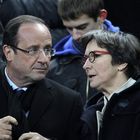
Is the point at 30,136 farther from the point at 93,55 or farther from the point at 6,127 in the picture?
the point at 93,55

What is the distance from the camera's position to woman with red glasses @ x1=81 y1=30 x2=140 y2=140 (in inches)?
151

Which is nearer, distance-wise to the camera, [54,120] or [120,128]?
[120,128]

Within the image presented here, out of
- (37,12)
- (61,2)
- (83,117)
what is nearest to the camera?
(83,117)

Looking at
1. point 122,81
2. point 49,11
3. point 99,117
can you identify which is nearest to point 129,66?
point 122,81

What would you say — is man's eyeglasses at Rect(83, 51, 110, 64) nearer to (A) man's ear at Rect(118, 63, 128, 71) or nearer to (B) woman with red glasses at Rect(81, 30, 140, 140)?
(B) woman with red glasses at Rect(81, 30, 140, 140)

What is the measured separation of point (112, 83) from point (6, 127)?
0.76 m

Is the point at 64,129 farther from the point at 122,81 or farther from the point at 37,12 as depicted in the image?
the point at 37,12

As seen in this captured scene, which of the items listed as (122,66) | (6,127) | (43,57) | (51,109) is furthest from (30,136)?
(122,66)

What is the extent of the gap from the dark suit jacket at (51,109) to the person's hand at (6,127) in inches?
12.3

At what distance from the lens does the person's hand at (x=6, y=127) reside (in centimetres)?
371

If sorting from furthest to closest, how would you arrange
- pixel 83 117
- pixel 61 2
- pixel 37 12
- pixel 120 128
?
pixel 37 12 → pixel 61 2 → pixel 83 117 → pixel 120 128

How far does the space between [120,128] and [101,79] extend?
38 centimetres

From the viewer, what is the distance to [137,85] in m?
3.82

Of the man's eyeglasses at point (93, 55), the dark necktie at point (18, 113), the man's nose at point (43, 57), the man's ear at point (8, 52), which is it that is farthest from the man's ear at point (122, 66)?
the man's ear at point (8, 52)
